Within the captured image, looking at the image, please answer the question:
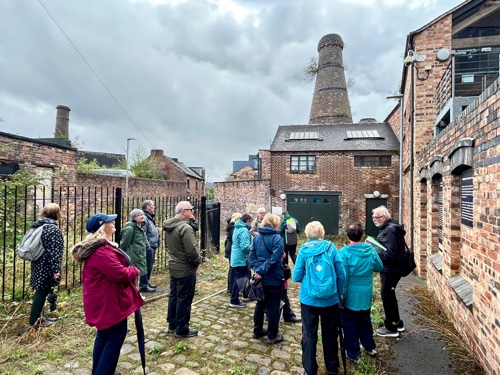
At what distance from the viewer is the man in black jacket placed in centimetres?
398

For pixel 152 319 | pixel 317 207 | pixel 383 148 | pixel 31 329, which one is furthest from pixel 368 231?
pixel 31 329

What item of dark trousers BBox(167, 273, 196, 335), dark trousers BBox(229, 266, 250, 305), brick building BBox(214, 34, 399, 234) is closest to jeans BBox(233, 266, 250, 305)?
dark trousers BBox(229, 266, 250, 305)

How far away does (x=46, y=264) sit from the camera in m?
3.88

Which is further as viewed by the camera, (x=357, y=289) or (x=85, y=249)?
(x=357, y=289)

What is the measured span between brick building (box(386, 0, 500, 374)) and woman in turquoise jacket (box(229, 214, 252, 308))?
3258 mm

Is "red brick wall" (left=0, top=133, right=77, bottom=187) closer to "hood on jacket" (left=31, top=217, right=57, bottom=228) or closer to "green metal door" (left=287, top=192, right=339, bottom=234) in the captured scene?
"hood on jacket" (left=31, top=217, right=57, bottom=228)

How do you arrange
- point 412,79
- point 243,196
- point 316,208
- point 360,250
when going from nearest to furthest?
point 360,250
point 412,79
point 316,208
point 243,196

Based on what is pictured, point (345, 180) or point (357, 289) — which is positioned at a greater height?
point (345, 180)

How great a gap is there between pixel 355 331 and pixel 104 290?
2.99 metres

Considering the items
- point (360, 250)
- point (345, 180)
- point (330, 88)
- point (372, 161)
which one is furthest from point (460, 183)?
point (330, 88)

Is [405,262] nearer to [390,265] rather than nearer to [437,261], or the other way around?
[390,265]

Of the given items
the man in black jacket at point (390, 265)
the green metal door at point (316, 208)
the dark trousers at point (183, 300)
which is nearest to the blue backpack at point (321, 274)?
the man in black jacket at point (390, 265)

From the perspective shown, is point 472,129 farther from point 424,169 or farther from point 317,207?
point 317,207

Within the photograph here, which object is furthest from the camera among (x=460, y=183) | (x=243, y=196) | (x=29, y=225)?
(x=243, y=196)
